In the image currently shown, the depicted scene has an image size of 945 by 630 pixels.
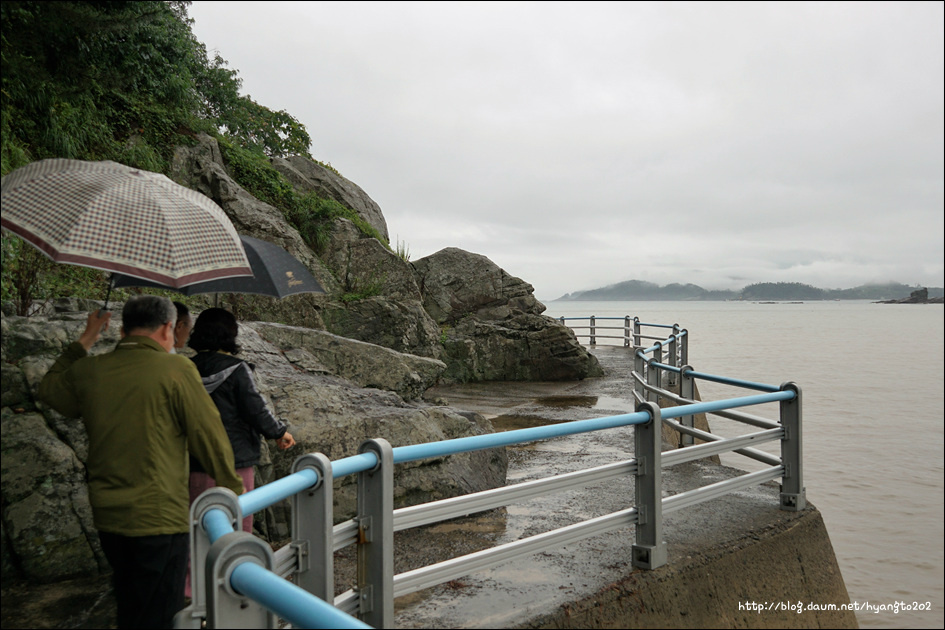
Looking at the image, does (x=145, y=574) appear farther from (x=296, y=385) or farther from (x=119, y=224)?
(x=296, y=385)

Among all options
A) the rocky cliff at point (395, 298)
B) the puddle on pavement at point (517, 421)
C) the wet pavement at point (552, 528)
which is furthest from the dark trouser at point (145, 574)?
the rocky cliff at point (395, 298)

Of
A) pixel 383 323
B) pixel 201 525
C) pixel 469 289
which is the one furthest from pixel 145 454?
pixel 469 289

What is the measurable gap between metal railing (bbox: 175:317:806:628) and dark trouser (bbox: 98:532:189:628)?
485 millimetres

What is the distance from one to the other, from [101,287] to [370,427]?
3.98m

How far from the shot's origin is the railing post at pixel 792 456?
4977mm

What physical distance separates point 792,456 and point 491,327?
37.1 feet

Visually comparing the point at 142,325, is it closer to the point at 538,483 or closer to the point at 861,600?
the point at 538,483

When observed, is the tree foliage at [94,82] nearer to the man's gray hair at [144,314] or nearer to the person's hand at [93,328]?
the person's hand at [93,328]

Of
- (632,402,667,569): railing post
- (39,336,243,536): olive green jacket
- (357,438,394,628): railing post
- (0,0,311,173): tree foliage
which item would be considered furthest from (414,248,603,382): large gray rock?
(39,336,243,536): olive green jacket

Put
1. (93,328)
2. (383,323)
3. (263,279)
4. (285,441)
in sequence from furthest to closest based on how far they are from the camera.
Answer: (383,323) → (263,279) → (285,441) → (93,328)

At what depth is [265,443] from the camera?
15.2ft

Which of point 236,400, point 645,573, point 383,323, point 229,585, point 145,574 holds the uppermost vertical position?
point 383,323

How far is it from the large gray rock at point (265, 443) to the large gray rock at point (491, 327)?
29.2 feet

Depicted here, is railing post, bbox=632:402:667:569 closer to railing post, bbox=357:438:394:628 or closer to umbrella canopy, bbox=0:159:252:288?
railing post, bbox=357:438:394:628
